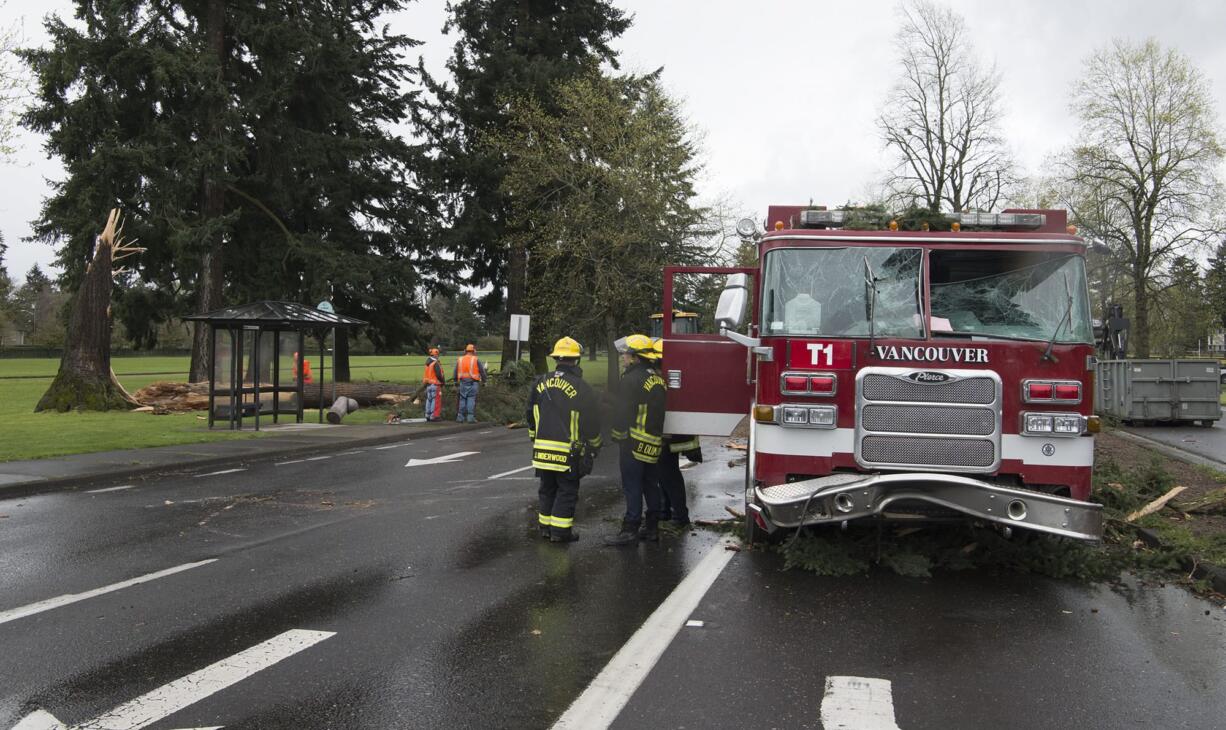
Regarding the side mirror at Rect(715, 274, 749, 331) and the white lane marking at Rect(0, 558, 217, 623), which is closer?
the white lane marking at Rect(0, 558, 217, 623)

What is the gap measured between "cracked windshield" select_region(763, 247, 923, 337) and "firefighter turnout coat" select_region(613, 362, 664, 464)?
59.1 inches

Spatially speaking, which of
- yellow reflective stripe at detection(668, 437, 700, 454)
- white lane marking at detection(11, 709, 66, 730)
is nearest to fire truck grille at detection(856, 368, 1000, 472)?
yellow reflective stripe at detection(668, 437, 700, 454)

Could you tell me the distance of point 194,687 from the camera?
14.1ft

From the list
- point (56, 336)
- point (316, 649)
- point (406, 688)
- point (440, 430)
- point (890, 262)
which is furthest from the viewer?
point (56, 336)

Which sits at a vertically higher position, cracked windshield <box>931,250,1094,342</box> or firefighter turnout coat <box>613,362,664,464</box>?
cracked windshield <box>931,250,1094,342</box>

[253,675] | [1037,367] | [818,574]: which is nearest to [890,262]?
[1037,367]

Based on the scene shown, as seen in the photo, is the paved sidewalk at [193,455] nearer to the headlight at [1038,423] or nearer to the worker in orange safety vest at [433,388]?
the worker in orange safety vest at [433,388]

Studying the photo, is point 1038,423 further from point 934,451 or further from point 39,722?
point 39,722

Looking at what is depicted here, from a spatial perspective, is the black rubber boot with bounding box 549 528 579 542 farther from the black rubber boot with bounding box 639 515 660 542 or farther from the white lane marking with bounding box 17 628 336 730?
the white lane marking with bounding box 17 628 336 730

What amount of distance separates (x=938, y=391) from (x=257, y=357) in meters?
15.9

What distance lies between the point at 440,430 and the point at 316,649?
49.9ft

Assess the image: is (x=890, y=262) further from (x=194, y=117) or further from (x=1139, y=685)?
(x=194, y=117)

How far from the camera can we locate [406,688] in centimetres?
426

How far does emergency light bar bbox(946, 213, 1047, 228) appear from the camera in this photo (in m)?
6.70
